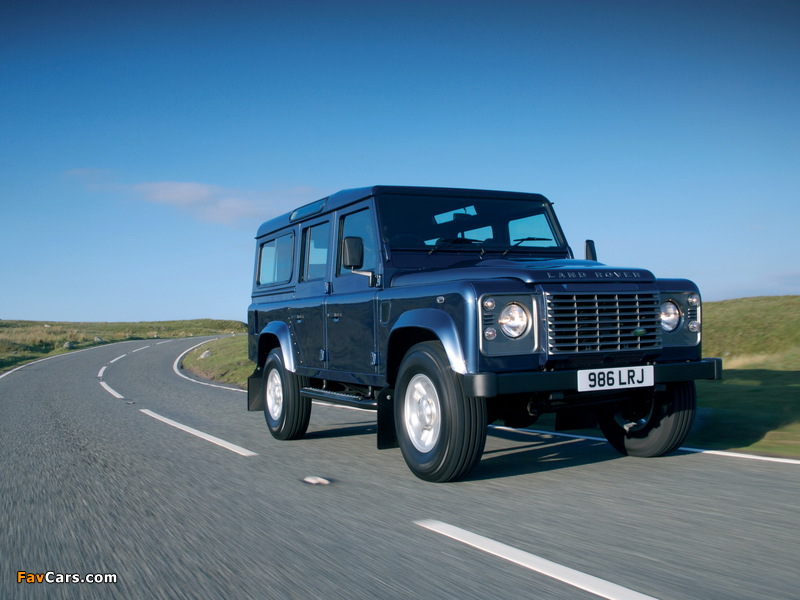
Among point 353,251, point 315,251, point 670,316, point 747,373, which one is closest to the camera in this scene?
point 670,316

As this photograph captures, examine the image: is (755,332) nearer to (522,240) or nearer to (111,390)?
(522,240)

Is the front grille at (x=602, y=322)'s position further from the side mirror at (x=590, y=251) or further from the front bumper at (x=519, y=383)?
the side mirror at (x=590, y=251)

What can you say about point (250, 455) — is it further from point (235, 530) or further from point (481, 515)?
point (481, 515)

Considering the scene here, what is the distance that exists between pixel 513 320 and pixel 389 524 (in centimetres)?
162

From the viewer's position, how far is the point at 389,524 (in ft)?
14.0

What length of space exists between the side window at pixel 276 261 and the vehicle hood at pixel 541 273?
8.86 ft

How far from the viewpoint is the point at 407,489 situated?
17.2 ft

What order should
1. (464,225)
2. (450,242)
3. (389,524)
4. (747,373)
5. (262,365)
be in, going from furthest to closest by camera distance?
(747,373), (262,365), (464,225), (450,242), (389,524)

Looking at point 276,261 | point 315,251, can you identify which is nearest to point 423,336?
point 315,251

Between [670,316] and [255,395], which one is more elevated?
[670,316]

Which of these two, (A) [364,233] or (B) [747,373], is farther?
(B) [747,373]

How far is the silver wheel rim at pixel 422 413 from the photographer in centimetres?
539

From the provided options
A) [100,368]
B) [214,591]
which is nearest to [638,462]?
[214,591]

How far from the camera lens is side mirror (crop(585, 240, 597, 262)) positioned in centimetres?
707
